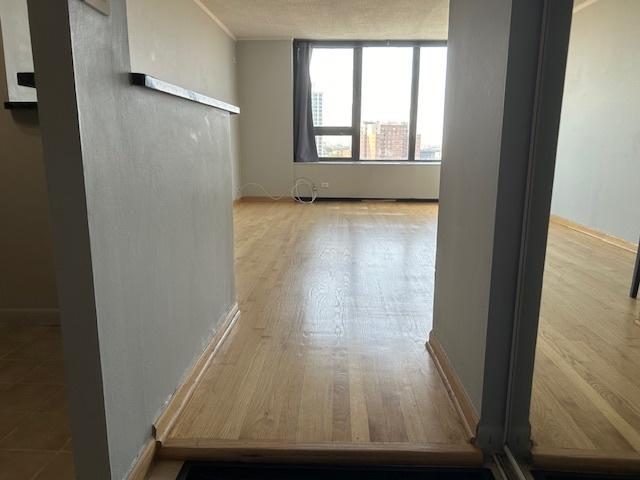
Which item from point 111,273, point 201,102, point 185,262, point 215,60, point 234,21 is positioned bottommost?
point 185,262

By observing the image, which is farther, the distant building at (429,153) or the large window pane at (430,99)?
the distant building at (429,153)

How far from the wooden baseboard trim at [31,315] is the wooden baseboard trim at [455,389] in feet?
6.02

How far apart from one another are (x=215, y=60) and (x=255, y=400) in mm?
5073

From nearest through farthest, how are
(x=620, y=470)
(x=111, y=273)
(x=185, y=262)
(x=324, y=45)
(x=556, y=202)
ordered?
(x=111, y=273) < (x=620, y=470) < (x=185, y=262) < (x=556, y=202) < (x=324, y=45)

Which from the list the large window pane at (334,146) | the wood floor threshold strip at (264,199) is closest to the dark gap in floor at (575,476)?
the wood floor threshold strip at (264,199)

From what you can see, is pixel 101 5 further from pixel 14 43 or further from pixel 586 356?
pixel 586 356

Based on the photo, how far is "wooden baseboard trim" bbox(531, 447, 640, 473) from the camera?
1.32 m

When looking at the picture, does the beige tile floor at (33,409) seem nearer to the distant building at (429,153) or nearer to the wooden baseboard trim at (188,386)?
the wooden baseboard trim at (188,386)

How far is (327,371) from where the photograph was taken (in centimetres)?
183

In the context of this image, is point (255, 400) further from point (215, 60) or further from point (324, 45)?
point (324, 45)

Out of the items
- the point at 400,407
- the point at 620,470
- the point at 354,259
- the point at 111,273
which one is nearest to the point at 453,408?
the point at 400,407

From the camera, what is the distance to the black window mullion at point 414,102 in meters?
6.79

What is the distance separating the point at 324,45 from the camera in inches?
269

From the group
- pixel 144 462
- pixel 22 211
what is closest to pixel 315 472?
pixel 144 462
